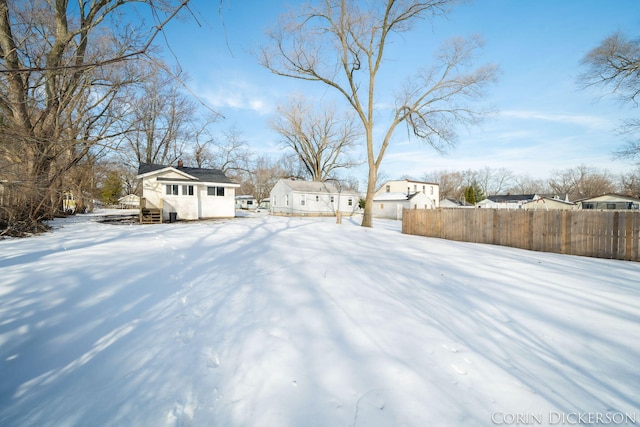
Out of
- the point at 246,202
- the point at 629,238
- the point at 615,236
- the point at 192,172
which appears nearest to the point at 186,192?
the point at 192,172

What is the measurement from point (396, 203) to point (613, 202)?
1059 inches

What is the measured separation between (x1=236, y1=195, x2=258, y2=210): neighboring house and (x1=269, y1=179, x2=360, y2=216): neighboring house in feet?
78.3

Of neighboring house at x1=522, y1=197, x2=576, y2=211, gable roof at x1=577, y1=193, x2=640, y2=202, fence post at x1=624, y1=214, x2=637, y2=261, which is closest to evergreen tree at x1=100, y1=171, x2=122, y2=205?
fence post at x1=624, y1=214, x2=637, y2=261

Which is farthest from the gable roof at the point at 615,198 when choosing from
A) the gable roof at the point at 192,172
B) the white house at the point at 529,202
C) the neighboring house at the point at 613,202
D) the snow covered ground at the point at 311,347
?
the gable roof at the point at 192,172

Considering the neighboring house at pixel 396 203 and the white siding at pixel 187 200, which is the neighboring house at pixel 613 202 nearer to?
the neighboring house at pixel 396 203

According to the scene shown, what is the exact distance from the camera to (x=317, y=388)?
2336mm

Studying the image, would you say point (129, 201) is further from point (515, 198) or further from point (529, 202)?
point (515, 198)

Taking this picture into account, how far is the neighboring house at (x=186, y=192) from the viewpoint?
1920 centimetres

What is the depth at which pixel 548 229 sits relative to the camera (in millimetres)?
9641

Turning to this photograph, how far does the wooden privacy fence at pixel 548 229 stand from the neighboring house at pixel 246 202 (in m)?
48.9

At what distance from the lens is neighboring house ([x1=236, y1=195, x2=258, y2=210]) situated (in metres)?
57.7

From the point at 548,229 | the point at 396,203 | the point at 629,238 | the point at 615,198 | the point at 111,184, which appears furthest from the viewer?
the point at 615,198

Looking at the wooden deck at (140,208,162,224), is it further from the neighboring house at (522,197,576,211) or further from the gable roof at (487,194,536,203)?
the gable roof at (487,194,536,203)

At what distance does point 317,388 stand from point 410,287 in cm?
290
